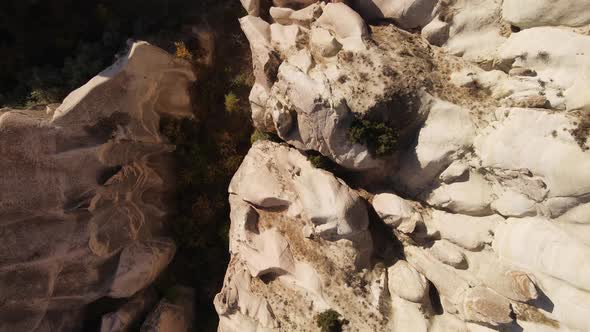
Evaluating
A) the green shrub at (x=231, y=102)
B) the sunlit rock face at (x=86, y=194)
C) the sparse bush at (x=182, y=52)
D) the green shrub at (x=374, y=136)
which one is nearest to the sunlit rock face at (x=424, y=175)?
the green shrub at (x=374, y=136)

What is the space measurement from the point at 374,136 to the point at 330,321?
7.29 meters

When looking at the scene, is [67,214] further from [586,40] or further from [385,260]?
[586,40]

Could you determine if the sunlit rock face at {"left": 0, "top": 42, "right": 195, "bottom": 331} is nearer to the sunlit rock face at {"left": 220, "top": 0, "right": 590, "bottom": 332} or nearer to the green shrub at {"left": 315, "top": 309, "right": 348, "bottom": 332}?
the sunlit rock face at {"left": 220, "top": 0, "right": 590, "bottom": 332}

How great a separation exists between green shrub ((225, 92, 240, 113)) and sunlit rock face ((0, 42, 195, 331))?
2.10 m

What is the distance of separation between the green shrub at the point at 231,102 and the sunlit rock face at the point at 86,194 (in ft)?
6.88

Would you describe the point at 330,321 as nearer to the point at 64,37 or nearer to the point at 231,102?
the point at 231,102

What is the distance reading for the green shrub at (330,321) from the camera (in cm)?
1316

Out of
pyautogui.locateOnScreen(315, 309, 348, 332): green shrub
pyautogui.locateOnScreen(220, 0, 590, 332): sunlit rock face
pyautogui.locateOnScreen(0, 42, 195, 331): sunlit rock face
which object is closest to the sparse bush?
pyautogui.locateOnScreen(0, 42, 195, 331): sunlit rock face

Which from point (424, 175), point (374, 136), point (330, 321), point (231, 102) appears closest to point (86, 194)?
point (231, 102)

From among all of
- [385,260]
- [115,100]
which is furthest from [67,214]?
[385,260]

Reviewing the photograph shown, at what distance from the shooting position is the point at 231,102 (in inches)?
703

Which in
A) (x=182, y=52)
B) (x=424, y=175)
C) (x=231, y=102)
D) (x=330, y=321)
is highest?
(x=182, y=52)

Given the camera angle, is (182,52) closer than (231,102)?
Yes

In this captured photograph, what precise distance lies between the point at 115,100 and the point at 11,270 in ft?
25.6
